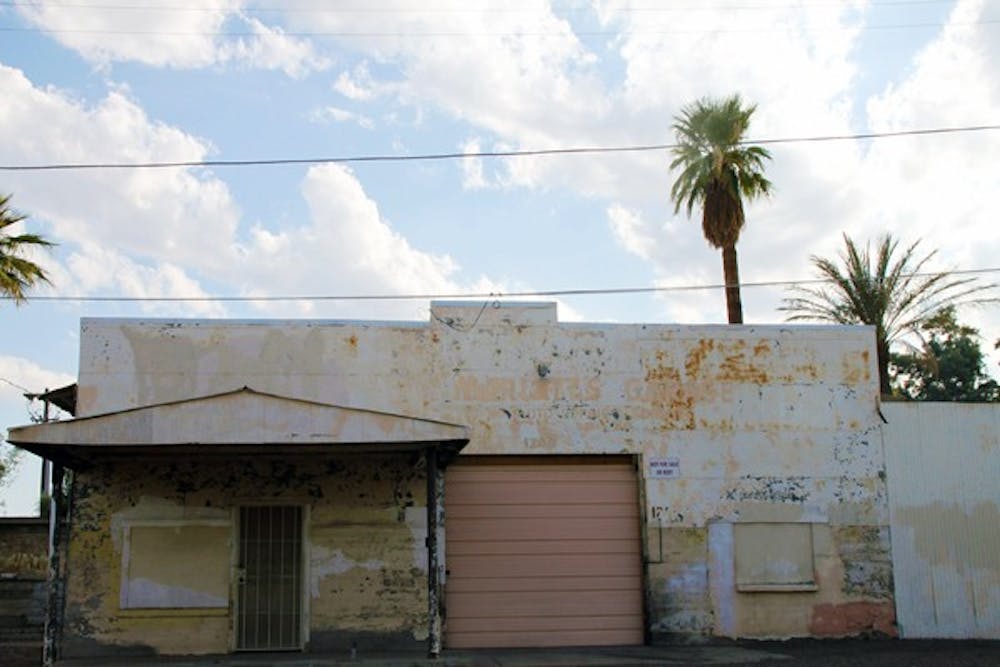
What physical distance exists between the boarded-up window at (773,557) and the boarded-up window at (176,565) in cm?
822

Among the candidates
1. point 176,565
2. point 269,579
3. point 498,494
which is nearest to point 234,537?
point 269,579

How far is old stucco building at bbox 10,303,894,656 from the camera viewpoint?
54.9ft

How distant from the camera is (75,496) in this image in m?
16.8

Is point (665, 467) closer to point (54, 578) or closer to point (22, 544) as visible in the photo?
point (54, 578)

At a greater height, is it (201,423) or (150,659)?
(201,423)

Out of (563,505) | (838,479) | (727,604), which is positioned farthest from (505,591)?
(838,479)

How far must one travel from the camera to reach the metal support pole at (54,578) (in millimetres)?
15156

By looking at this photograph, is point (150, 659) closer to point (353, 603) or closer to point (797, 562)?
point (353, 603)

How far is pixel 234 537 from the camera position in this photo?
55.3 feet

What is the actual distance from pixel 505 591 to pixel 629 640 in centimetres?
216

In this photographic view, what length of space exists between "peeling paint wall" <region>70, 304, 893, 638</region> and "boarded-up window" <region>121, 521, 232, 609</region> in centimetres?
174

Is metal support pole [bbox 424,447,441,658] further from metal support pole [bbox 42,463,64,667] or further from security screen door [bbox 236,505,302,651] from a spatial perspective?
metal support pole [bbox 42,463,64,667]

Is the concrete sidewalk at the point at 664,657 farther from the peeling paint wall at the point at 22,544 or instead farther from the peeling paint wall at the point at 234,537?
the peeling paint wall at the point at 22,544

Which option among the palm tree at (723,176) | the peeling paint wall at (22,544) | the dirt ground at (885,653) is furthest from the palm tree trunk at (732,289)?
the peeling paint wall at (22,544)
